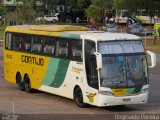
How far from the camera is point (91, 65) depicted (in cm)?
1791

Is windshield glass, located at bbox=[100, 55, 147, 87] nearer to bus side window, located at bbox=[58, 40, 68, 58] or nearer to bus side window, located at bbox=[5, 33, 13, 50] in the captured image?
bus side window, located at bbox=[58, 40, 68, 58]

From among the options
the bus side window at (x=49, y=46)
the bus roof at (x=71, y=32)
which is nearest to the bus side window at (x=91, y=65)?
the bus roof at (x=71, y=32)

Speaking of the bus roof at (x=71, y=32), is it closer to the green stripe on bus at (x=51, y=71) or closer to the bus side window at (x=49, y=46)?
the bus side window at (x=49, y=46)

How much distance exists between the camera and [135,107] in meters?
18.7

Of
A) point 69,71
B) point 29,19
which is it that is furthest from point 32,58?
point 29,19

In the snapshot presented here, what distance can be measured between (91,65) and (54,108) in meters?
1.90

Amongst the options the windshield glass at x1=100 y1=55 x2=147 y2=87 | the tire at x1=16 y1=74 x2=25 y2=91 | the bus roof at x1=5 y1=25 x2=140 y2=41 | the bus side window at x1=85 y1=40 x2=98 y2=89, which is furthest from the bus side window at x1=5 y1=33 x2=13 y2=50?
the windshield glass at x1=100 y1=55 x2=147 y2=87

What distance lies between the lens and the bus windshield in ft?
57.3

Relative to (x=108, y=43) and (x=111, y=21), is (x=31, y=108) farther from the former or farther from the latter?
(x=111, y=21)

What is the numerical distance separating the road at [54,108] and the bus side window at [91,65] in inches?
36.9

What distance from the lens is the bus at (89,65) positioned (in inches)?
688

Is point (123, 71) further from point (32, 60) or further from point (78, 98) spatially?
point (32, 60)

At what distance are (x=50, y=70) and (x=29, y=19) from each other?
53807 mm

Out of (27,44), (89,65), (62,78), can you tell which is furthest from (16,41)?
(89,65)
